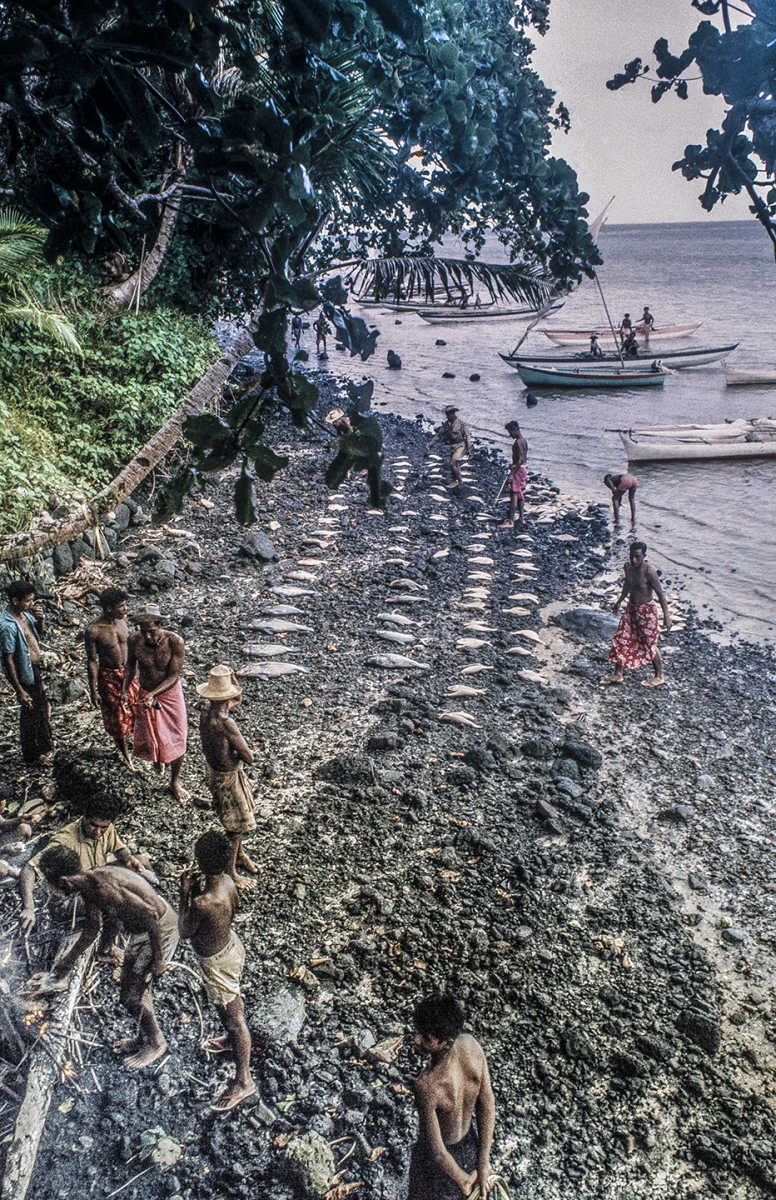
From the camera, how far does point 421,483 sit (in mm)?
16344

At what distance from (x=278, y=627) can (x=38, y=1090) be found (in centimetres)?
571

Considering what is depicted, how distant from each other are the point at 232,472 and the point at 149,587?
5.17m

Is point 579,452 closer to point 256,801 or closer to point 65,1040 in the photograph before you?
point 256,801

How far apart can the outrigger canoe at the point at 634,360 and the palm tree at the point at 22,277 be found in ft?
55.3

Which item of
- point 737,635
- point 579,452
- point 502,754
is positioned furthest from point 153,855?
point 579,452

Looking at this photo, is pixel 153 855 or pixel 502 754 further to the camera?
pixel 502 754

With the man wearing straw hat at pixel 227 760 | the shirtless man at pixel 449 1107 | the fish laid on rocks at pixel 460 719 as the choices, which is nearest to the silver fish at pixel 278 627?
the fish laid on rocks at pixel 460 719

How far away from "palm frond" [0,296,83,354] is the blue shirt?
18.3 ft

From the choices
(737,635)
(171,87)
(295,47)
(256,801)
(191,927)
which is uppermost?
(171,87)

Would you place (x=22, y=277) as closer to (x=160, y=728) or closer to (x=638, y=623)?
(x=160, y=728)

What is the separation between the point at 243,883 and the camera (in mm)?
5543

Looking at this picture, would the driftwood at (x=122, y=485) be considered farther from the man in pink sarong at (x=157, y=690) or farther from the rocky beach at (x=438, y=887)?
the man in pink sarong at (x=157, y=690)

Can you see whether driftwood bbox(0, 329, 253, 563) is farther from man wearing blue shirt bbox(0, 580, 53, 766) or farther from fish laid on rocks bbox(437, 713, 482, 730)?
fish laid on rocks bbox(437, 713, 482, 730)

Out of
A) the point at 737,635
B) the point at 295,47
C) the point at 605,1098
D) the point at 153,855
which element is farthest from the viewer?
the point at 737,635
